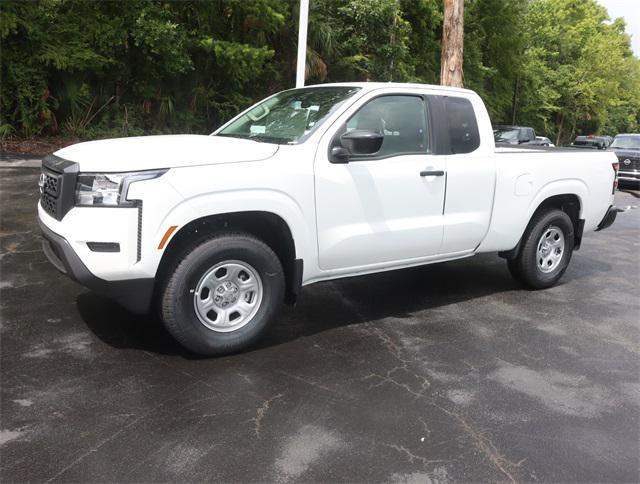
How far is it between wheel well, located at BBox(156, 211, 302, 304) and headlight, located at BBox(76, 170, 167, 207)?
1.40ft

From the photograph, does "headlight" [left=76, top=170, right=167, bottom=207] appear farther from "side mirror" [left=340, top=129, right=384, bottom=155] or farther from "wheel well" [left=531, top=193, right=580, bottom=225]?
A: "wheel well" [left=531, top=193, right=580, bottom=225]

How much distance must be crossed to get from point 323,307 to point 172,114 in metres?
15.4

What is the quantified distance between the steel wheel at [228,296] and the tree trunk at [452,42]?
12.3m

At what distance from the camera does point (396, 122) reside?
5141 millimetres

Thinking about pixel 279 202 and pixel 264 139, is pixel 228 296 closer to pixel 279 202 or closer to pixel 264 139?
pixel 279 202

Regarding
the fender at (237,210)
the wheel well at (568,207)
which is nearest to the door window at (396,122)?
the fender at (237,210)

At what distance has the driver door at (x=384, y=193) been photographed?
4633 millimetres

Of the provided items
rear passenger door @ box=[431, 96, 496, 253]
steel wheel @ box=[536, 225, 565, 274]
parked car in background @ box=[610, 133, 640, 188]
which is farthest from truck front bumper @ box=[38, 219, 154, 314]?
parked car in background @ box=[610, 133, 640, 188]

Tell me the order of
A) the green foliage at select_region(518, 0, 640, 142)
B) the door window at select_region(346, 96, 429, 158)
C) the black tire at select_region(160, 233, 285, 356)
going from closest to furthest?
1. the black tire at select_region(160, 233, 285, 356)
2. the door window at select_region(346, 96, 429, 158)
3. the green foliage at select_region(518, 0, 640, 142)

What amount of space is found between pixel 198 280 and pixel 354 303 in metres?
2.03

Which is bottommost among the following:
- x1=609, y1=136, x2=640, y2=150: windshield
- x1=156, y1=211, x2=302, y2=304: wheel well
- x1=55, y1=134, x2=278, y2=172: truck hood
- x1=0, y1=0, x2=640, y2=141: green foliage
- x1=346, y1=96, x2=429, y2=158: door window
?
x1=156, y1=211, x2=302, y2=304: wheel well

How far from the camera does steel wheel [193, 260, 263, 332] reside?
4230 millimetres

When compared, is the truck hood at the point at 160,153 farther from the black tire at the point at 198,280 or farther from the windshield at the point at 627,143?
the windshield at the point at 627,143

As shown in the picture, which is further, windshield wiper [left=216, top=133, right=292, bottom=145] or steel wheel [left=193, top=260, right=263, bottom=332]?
windshield wiper [left=216, top=133, right=292, bottom=145]
